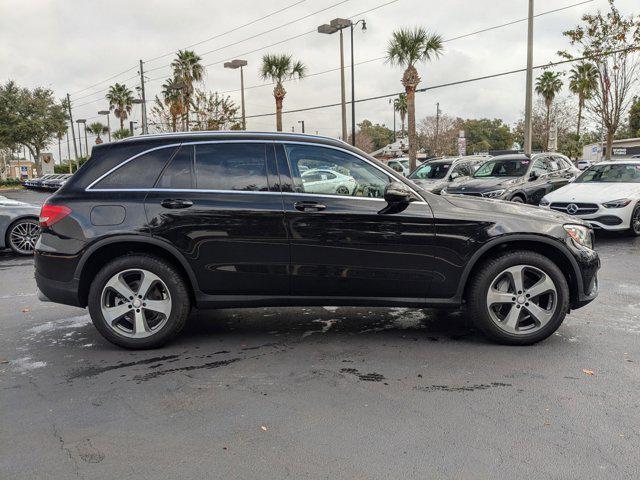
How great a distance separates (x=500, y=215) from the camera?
A: 176 inches

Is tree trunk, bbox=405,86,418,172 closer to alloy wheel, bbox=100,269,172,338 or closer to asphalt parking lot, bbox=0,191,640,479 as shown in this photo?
asphalt parking lot, bbox=0,191,640,479

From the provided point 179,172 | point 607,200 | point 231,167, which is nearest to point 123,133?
point 607,200

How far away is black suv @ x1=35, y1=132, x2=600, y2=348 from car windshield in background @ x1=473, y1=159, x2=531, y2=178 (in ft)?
31.2

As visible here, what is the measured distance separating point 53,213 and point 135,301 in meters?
1.01

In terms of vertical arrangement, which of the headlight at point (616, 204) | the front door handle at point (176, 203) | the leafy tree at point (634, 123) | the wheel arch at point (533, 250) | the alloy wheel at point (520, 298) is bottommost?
the alloy wheel at point (520, 298)

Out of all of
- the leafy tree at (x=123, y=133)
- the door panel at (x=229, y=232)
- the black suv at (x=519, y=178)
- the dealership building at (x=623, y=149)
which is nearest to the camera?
the door panel at (x=229, y=232)

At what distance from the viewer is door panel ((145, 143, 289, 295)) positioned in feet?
14.4

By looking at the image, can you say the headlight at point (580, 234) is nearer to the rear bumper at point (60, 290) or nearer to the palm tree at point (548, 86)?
the rear bumper at point (60, 290)

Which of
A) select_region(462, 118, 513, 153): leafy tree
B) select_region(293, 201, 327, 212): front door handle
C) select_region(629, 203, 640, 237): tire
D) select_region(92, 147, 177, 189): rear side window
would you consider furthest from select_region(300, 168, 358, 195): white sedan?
select_region(462, 118, 513, 153): leafy tree

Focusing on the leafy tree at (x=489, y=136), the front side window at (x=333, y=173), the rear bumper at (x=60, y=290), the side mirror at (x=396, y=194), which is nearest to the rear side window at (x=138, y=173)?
the rear bumper at (x=60, y=290)

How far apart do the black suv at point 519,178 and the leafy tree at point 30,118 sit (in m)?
52.0

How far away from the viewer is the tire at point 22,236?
9.92m

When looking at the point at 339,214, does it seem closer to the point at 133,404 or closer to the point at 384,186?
the point at 384,186

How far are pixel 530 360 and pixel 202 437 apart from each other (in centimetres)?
259
